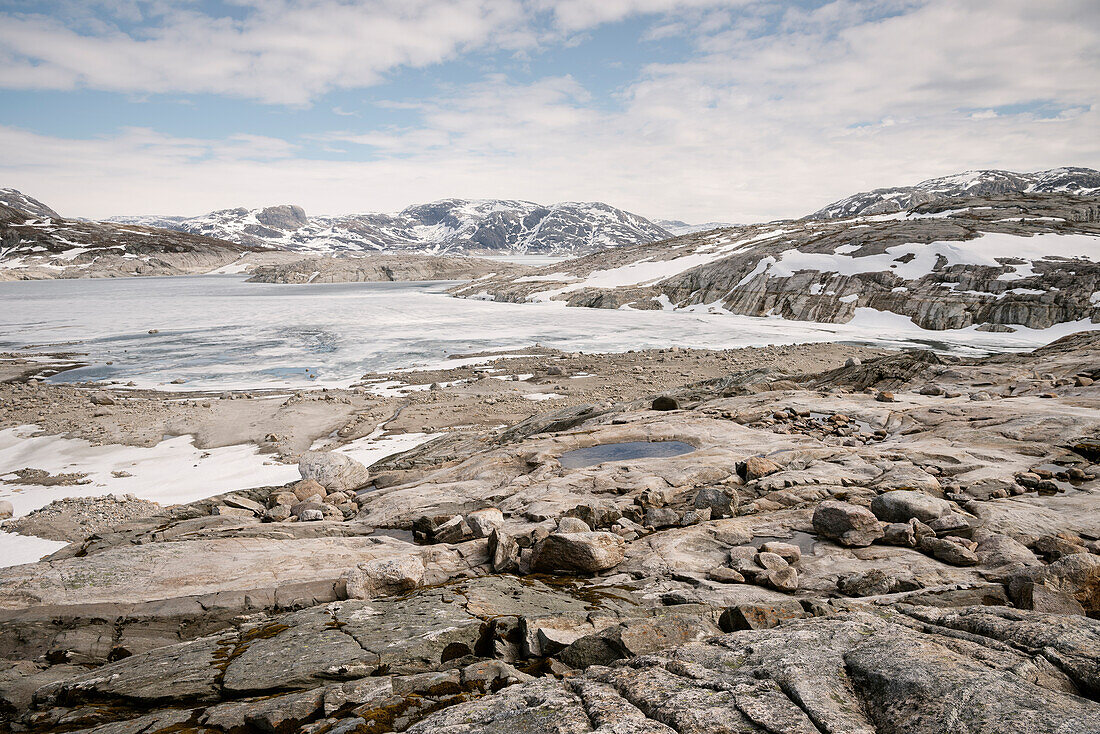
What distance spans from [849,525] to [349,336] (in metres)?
44.6

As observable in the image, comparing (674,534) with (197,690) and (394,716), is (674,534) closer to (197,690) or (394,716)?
(394,716)

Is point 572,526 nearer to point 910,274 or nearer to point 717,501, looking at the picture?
point 717,501

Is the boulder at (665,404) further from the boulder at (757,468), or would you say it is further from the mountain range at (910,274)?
the mountain range at (910,274)

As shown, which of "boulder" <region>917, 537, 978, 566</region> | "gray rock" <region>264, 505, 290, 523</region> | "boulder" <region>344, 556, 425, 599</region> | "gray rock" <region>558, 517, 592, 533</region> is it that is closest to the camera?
"boulder" <region>917, 537, 978, 566</region>

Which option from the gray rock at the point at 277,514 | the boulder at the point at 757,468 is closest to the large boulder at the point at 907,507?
the boulder at the point at 757,468

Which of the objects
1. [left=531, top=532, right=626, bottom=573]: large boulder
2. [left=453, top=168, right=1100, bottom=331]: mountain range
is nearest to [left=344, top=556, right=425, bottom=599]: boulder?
[left=531, top=532, right=626, bottom=573]: large boulder

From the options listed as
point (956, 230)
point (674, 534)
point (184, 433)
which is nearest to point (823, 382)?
point (674, 534)

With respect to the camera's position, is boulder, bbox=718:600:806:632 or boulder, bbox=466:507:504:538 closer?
boulder, bbox=718:600:806:632

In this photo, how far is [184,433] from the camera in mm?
20000

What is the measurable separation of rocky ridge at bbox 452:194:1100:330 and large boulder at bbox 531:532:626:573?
48265 mm

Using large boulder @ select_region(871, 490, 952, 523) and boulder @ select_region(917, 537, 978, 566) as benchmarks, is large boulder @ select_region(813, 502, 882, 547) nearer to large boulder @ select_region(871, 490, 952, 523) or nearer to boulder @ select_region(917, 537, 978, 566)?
large boulder @ select_region(871, 490, 952, 523)

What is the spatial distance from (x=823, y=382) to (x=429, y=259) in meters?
155

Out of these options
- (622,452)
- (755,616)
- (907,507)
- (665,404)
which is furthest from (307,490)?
(907,507)

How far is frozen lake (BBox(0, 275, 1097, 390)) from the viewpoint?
33456 mm
